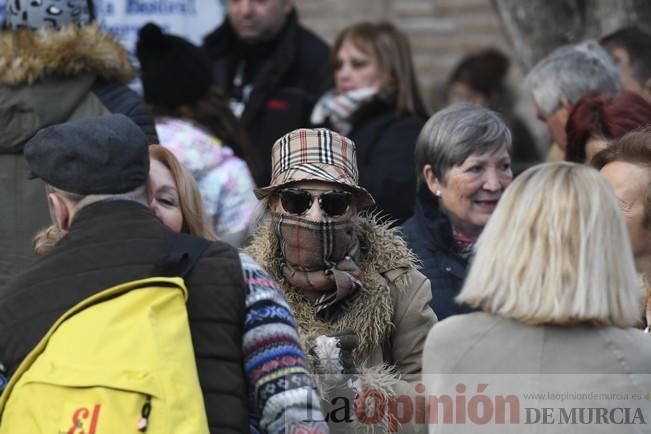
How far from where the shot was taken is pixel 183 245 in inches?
134

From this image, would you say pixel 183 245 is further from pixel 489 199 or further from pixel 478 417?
pixel 489 199

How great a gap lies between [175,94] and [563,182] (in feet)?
10.0

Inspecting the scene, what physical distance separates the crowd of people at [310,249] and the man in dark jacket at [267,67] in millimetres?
977

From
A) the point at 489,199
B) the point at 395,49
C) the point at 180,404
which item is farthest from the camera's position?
the point at 395,49

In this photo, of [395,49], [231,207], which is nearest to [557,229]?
[231,207]

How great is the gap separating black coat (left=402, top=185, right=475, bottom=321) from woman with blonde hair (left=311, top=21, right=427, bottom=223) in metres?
1.18

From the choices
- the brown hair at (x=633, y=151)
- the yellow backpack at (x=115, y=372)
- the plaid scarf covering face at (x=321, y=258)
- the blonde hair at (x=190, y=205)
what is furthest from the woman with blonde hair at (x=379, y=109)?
the yellow backpack at (x=115, y=372)

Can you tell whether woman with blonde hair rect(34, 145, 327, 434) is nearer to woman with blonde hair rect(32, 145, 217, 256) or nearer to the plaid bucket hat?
the plaid bucket hat

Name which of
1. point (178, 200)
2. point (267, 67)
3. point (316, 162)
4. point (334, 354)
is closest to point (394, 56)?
point (267, 67)

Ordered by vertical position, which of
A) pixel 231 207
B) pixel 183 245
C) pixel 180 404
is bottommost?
pixel 231 207

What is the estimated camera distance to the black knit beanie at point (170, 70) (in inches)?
242

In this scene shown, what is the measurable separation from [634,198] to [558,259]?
57.0 inches

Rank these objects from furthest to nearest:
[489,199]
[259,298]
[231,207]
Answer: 1. [231,207]
2. [489,199]
3. [259,298]

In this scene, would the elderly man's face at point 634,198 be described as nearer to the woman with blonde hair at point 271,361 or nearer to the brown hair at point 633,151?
the brown hair at point 633,151
